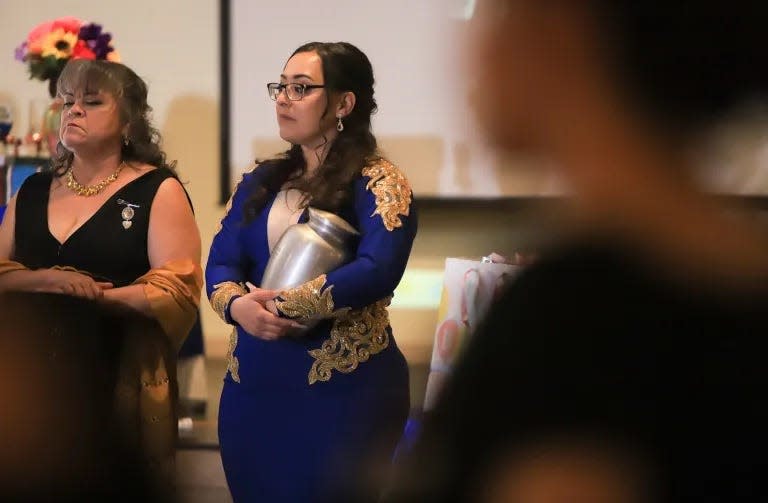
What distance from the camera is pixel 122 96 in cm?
176

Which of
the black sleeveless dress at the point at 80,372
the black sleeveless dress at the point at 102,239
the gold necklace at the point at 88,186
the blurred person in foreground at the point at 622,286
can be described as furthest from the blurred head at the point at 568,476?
the gold necklace at the point at 88,186

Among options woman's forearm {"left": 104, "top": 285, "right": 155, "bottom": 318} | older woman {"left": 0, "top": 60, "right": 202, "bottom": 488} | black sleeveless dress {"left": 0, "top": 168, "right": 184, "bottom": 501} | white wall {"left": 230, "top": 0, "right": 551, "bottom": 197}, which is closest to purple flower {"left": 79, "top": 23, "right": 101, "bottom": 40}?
white wall {"left": 230, "top": 0, "right": 551, "bottom": 197}

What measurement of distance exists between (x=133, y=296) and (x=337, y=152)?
0.46m

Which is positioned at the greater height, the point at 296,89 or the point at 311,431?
the point at 296,89

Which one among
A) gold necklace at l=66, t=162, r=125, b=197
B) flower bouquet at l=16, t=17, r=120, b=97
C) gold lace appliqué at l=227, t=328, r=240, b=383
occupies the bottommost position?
gold lace appliqué at l=227, t=328, r=240, b=383

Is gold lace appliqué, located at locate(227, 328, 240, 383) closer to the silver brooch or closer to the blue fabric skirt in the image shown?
the blue fabric skirt

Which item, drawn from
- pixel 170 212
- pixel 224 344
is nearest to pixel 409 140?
pixel 224 344

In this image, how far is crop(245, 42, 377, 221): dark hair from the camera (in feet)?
5.07

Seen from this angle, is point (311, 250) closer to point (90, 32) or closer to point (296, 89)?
point (296, 89)

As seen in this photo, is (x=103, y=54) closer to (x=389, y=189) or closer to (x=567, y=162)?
(x=389, y=189)

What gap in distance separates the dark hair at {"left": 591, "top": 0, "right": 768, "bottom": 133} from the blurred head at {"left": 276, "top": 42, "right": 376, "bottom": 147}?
4.07ft

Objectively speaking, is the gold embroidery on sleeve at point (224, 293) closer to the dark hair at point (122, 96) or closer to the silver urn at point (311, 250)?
the silver urn at point (311, 250)

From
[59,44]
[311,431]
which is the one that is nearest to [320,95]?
[311,431]

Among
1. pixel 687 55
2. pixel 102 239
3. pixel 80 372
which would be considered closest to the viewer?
pixel 687 55
